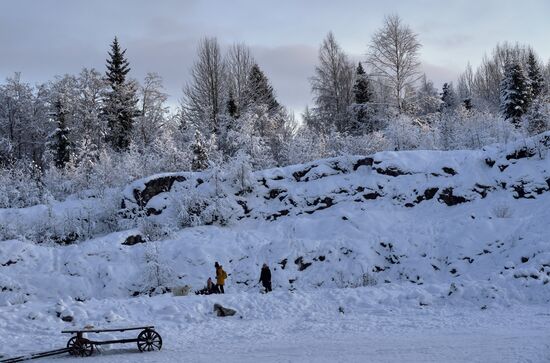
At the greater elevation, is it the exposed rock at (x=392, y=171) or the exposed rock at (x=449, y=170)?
the exposed rock at (x=392, y=171)

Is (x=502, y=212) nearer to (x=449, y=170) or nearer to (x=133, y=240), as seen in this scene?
(x=449, y=170)

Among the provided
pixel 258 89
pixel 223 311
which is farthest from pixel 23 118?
pixel 223 311

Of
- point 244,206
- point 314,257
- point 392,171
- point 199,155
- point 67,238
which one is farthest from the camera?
point 199,155

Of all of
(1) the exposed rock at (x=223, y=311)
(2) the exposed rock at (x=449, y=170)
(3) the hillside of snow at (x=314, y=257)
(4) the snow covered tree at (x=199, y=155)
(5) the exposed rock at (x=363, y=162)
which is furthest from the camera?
(4) the snow covered tree at (x=199, y=155)

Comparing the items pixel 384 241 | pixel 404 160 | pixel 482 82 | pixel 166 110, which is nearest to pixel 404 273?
pixel 384 241

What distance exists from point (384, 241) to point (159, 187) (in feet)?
32.2

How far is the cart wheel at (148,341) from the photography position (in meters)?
9.52

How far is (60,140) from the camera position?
37.2 metres

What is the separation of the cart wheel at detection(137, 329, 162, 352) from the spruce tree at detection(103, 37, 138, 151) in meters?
28.3

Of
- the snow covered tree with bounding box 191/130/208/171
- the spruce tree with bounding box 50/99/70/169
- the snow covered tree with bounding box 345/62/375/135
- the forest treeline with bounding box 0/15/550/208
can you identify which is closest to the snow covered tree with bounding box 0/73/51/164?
the forest treeline with bounding box 0/15/550/208

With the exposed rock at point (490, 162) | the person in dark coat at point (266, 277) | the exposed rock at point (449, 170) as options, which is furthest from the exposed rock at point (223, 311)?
the exposed rock at point (490, 162)

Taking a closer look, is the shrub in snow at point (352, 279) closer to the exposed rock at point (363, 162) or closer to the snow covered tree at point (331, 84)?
the exposed rock at point (363, 162)

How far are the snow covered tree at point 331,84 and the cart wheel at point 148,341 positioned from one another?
109ft

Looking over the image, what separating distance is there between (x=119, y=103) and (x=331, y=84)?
1741 centimetres
